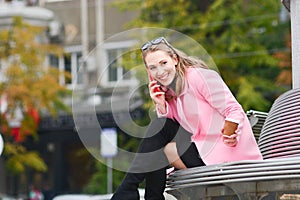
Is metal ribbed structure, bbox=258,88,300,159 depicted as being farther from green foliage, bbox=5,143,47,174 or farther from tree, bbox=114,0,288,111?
green foliage, bbox=5,143,47,174

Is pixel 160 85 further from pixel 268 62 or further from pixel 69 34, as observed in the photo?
pixel 69 34

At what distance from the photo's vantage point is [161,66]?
5.69m

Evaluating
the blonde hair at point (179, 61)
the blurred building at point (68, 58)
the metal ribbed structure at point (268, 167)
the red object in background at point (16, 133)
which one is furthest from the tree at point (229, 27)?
the blonde hair at point (179, 61)

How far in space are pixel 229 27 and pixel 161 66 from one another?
23.8 metres

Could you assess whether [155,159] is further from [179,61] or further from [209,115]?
[179,61]

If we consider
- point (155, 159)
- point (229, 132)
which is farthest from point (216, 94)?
point (155, 159)

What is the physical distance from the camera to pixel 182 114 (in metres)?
5.73

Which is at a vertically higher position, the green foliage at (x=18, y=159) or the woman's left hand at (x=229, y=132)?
the woman's left hand at (x=229, y=132)

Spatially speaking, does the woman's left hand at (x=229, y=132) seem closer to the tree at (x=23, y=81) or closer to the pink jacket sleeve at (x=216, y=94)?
the pink jacket sleeve at (x=216, y=94)

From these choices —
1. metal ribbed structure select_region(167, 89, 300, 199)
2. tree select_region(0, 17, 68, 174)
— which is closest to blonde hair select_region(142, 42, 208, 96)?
metal ribbed structure select_region(167, 89, 300, 199)

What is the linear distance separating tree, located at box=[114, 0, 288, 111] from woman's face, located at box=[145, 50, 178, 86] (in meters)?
22.5

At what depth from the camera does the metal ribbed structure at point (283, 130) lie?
5645 millimetres

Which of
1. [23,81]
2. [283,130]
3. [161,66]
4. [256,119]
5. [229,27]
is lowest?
[23,81]

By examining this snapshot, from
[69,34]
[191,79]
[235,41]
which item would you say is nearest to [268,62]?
[235,41]
